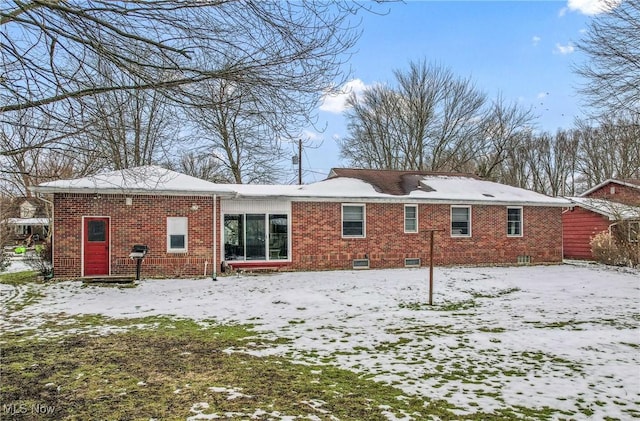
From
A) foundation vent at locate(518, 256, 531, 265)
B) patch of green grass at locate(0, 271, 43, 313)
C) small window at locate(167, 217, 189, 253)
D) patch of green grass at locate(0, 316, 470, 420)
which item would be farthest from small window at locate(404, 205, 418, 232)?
patch of green grass at locate(0, 271, 43, 313)

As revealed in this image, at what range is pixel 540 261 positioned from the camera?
19469 millimetres

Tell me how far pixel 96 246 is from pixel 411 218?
444 inches

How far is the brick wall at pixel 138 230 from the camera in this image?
13.1m

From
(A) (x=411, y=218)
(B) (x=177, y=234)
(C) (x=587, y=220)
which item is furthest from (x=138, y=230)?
(C) (x=587, y=220)

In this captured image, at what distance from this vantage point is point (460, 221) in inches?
715

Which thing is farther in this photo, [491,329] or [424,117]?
[424,117]

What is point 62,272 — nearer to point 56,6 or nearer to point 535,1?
point 56,6

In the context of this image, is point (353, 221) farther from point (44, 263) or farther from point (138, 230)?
point (44, 263)

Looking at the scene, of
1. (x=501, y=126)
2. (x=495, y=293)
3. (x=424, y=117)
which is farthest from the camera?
(x=501, y=126)

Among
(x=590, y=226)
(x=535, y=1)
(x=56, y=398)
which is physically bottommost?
(x=56, y=398)

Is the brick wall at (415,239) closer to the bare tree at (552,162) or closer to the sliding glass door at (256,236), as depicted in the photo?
the sliding glass door at (256,236)

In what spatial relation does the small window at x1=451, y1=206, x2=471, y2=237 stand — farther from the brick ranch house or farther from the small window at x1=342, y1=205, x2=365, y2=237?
the small window at x1=342, y1=205, x2=365, y2=237

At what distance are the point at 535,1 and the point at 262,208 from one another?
1035 cm

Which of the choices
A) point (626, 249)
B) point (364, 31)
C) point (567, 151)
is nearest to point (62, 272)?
point (364, 31)
